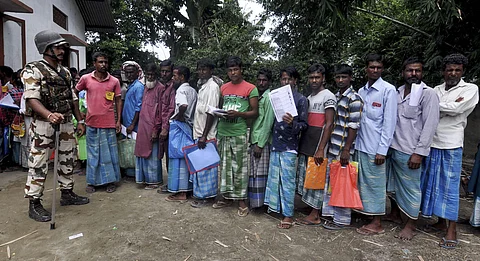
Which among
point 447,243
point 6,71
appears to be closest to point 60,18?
point 6,71

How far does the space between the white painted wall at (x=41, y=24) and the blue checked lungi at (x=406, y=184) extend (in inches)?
302

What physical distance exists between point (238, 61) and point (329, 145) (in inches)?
54.0

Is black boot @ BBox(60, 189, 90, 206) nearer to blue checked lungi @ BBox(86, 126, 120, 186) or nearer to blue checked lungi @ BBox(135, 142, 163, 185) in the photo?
blue checked lungi @ BBox(86, 126, 120, 186)

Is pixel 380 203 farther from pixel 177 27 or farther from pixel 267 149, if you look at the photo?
pixel 177 27

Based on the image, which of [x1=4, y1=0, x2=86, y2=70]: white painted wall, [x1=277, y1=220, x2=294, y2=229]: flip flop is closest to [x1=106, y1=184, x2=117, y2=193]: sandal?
[x1=277, y1=220, x2=294, y2=229]: flip flop

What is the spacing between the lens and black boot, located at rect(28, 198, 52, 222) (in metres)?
3.29

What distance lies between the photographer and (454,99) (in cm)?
293

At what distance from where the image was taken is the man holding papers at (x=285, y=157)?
3.21m

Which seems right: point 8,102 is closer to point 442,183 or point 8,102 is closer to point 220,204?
point 220,204

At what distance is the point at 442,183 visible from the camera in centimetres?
303

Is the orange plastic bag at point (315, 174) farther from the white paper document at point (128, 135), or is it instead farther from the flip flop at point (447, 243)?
the white paper document at point (128, 135)

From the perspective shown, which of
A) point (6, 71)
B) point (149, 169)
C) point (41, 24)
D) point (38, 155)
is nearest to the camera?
point (38, 155)

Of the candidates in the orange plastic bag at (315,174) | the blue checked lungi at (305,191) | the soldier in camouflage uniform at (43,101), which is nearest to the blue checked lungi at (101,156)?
the soldier in camouflage uniform at (43,101)

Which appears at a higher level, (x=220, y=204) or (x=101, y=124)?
(x=101, y=124)
